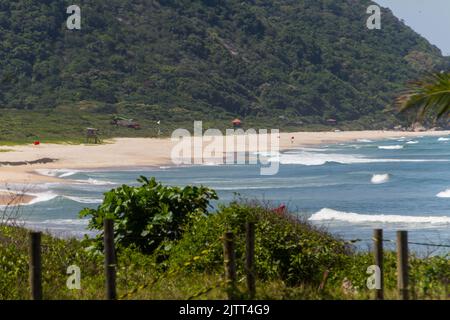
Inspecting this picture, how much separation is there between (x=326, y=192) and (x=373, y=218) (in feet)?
41.5

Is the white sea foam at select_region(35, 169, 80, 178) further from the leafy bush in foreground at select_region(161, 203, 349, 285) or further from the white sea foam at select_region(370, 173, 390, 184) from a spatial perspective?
the leafy bush in foreground at select_region(161, 203, 349, 285)

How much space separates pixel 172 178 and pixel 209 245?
131 ft

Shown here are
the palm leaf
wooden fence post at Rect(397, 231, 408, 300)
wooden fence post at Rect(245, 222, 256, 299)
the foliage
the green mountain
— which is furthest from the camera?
the green mountain

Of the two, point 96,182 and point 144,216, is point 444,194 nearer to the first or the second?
point 96,182

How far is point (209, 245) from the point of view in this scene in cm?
1281

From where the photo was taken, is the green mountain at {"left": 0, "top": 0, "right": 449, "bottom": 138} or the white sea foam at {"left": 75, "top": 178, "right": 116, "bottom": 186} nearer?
the white sea foam at {"left": 75, "top": 178, "right": 116, "bottom": 186}

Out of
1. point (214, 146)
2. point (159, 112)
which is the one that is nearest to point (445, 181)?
point (214, 146)

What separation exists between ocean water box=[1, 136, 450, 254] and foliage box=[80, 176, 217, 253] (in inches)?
174

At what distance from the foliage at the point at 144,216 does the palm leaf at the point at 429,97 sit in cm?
464

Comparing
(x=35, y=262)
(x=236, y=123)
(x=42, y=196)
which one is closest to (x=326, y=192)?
(x=42, y=196)

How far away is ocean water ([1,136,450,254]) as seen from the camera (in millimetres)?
30641

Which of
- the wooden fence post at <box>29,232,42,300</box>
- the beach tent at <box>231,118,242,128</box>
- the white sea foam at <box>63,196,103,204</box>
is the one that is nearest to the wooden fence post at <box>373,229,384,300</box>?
the wooden fence post at <box>29,232,42,300</box>
